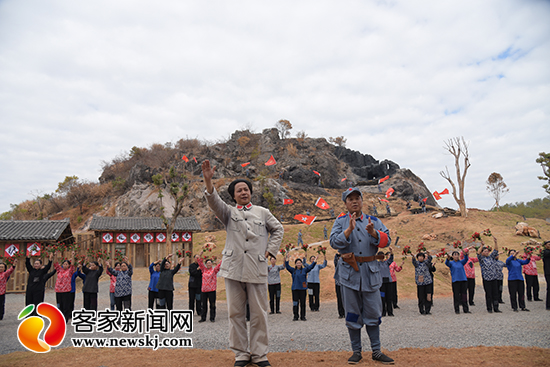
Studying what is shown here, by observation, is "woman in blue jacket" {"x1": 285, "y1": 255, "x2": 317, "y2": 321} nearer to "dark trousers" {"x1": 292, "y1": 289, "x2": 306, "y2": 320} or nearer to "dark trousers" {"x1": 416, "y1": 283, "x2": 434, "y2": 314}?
"dark trousers" {"x1": 292, "y1": 289, "x2": 306, "y2": 320}

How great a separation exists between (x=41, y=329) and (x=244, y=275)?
3.32 metres

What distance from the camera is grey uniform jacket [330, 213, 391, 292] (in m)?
3.73

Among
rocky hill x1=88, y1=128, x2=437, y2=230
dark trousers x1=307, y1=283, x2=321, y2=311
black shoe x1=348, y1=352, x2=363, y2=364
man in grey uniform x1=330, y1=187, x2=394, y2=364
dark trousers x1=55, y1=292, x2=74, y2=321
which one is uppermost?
rocky hill x1=88, y1=128, x2=437, y2=230

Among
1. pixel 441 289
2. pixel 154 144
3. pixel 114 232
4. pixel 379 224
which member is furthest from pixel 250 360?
pixel 154 144

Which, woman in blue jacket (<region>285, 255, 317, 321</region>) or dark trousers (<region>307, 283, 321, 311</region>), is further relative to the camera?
dark trousers (<region>307, 283, 321, 311</region>)

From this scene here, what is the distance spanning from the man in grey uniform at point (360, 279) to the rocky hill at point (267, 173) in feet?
111

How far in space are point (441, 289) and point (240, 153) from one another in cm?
5096

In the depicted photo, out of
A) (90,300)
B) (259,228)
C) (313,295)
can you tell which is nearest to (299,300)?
(313,295)

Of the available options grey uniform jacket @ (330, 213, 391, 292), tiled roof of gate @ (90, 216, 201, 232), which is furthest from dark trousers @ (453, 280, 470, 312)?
tiled roof of gate @ (90, 216, 201, 232)

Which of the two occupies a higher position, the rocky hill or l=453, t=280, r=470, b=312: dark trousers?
the rocky hill

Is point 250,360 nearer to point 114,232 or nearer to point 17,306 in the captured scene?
point 17,306

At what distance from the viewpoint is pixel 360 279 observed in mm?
3740

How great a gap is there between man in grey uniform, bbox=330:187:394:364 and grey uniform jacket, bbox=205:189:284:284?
83 cm

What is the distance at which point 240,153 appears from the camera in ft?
203
